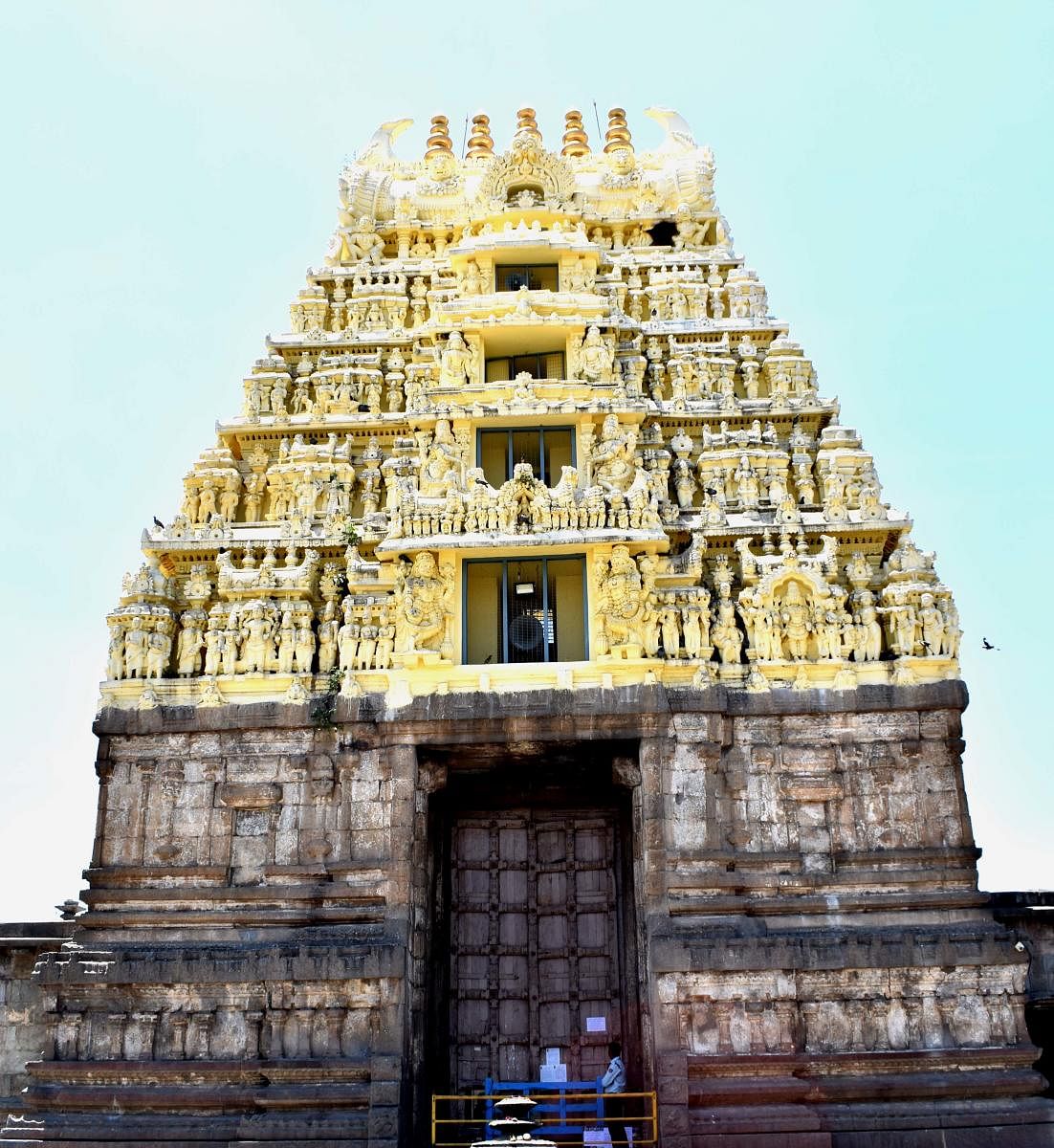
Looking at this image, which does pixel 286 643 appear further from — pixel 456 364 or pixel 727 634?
pixel 727 634

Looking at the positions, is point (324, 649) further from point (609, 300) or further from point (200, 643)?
point (609, 300)

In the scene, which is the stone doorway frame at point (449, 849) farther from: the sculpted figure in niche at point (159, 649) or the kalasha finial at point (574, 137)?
the kalasha finial at point (574, 137)

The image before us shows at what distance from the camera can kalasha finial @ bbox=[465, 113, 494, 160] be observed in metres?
29.6

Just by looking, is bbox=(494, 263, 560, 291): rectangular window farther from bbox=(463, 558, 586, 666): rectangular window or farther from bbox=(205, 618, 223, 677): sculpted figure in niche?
bbox=(205, 618, 223, 677): sculpted figure in niche

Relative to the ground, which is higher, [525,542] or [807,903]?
[525,542]

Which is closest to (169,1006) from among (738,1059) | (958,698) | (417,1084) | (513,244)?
(417,1084)

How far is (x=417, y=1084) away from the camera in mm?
18422

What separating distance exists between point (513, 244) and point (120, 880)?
14.6m

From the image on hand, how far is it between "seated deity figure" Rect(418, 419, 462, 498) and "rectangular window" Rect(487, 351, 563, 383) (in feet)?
7.83

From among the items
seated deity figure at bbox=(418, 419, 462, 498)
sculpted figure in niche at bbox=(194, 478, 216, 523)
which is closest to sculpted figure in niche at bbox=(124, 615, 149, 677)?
sculpted figure in niche at bbox=(194, 478, 216, 523)

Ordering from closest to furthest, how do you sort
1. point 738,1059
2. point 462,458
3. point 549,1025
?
1. point 738,1059
2. point 549,1025
3. point 462,458

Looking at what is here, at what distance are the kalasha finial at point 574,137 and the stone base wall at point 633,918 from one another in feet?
53.9

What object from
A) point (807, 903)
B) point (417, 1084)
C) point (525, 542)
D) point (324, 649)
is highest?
point (525, 542)

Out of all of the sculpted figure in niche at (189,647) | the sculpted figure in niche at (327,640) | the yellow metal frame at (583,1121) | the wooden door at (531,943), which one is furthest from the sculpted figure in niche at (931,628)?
the sculpted figure in niche at (189,647)
